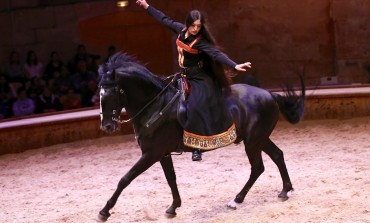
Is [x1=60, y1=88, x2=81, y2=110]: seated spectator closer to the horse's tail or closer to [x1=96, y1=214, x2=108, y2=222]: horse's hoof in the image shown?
the horse's tail

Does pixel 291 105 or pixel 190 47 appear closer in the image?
pixel 190 47

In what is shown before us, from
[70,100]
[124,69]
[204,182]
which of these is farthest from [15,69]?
[124,69]

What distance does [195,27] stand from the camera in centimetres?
655

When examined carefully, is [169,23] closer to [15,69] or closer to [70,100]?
[70,100]

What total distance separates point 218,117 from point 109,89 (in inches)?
42.2

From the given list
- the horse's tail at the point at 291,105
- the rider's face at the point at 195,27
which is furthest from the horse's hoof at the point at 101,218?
the horse's tail at the point at 291,105

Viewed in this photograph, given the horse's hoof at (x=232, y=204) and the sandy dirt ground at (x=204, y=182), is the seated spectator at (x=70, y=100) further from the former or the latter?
the horse's hoof at (x=232, y=204)

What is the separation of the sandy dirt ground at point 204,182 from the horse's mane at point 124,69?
4.50 ft

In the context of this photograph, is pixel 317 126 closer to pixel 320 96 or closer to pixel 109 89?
pixel 320 96

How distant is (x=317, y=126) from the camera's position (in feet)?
36.8

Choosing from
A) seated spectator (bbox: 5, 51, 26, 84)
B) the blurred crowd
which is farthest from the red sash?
seated spectator (bbox: 5, 51, 26, 84)

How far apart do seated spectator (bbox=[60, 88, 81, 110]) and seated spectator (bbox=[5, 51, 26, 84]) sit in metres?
1.08

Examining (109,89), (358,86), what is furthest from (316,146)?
(109,89)

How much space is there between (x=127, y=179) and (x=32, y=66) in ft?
25.0
